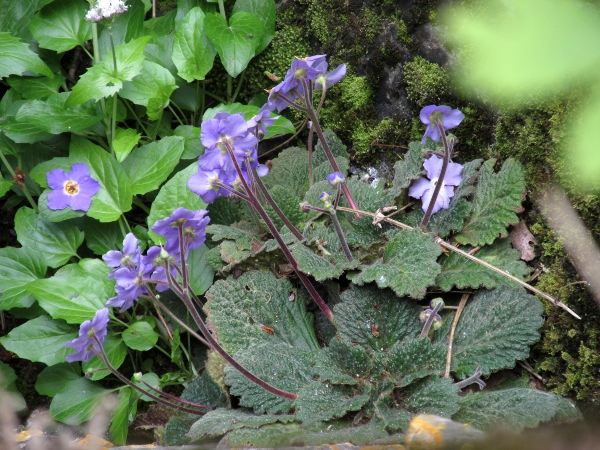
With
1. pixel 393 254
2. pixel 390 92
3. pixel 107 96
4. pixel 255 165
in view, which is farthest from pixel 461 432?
pixel 107 96

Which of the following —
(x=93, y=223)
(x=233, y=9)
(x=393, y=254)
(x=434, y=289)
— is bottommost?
(x=93, y=223)

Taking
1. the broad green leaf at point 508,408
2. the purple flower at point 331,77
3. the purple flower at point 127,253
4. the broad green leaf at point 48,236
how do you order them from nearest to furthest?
the broad green leaf at point 508,408 < the purple flower at point 127,253 < the purple flower at point 331,77 < the broad green leaf at point 48,236

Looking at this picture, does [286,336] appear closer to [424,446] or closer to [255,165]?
[255,165]

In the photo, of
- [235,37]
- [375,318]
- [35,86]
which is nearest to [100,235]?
[35,86]

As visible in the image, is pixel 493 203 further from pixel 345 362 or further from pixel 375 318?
pixel 345 362

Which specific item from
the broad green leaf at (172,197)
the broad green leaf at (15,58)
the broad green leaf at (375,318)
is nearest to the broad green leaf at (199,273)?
the broad green leaf at (172,197)

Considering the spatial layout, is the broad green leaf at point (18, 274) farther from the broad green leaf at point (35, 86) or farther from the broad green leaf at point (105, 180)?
the broad green leaf at point (35, 86)

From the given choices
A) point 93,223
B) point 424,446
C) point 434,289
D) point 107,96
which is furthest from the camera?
point 93,223
